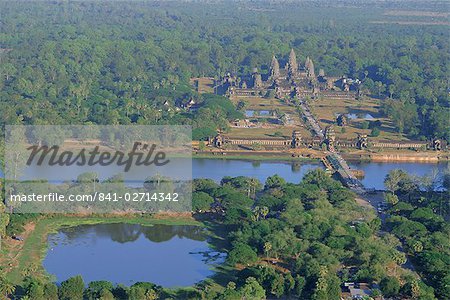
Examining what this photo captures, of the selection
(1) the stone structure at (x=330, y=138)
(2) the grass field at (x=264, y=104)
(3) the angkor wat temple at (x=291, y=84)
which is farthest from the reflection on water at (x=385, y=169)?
(3) the angkor wat temple at (x=291, y=84)

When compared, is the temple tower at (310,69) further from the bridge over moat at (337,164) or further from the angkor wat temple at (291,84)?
the bridge over moat at (337,164)

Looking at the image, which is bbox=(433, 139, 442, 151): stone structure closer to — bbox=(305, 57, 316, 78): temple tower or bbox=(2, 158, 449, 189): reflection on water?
bbox=(2, 158, 449, 189): reflection on water

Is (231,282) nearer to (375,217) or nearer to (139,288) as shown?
(139,288)

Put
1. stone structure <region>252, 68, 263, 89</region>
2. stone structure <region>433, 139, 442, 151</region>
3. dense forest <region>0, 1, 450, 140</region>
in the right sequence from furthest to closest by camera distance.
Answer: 1. stone structure <region>252, 68, 263, 89</region>
2. dense forest <region>0, 1, 450, 140</region>
3. stone structure <region>433, 139, 442, 151</region>

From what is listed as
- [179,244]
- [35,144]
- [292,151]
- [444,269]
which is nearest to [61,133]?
[35,144]

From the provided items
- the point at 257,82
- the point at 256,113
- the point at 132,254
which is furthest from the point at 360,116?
the point at 132,254

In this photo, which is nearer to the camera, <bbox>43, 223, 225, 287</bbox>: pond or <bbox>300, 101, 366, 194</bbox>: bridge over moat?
<bbox>43, 223, 225, 287</bbox>: pond

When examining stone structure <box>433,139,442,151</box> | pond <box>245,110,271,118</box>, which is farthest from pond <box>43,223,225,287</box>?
pond <box>245,110,271,118</box>
